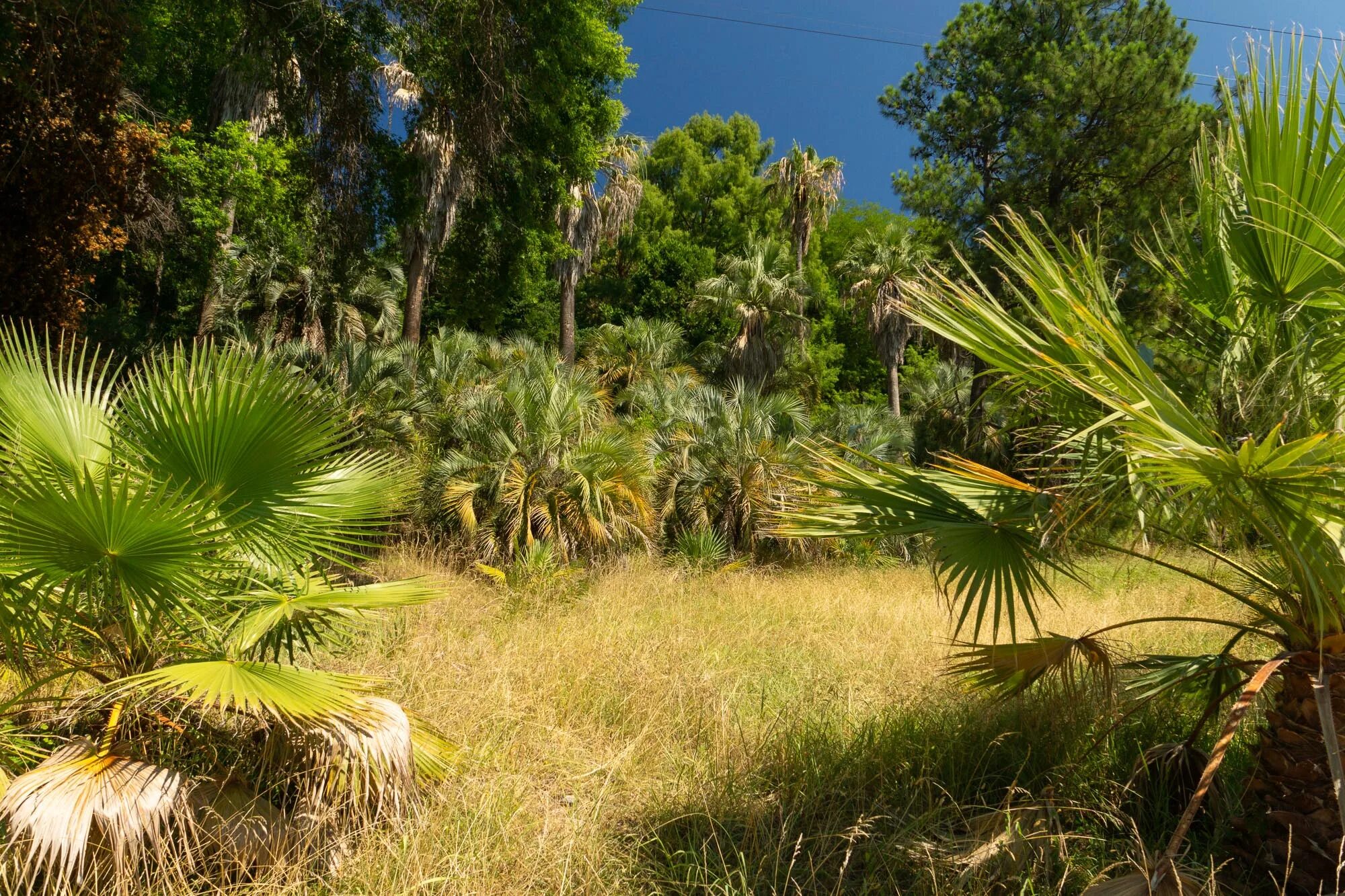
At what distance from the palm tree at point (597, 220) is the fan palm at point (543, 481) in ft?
41.6

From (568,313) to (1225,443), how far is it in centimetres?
2435

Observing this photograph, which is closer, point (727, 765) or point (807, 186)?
point (727, 765)

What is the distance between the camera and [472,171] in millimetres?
8328

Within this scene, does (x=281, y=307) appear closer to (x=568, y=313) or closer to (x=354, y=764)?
(x=568, y=313)

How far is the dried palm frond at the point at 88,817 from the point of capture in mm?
2391

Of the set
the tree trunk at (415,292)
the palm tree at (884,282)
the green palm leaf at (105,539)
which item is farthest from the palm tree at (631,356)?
the green palm leaf at (105,539)

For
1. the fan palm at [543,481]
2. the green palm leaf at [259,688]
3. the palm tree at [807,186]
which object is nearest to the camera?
the green palm leaf at [259,688]

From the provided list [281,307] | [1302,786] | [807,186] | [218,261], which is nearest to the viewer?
[1302,786]

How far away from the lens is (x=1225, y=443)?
2674 millimetres

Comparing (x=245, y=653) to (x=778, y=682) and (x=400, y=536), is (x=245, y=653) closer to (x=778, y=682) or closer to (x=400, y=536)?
(x=778, y=682)

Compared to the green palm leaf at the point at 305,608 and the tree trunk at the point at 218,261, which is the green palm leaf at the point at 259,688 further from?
the tree trunk at the point at 218,261

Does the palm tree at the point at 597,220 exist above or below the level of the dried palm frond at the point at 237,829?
above

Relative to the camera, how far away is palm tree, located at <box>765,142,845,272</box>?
31.0 meters

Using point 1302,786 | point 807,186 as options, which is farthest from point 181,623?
point 807,186
